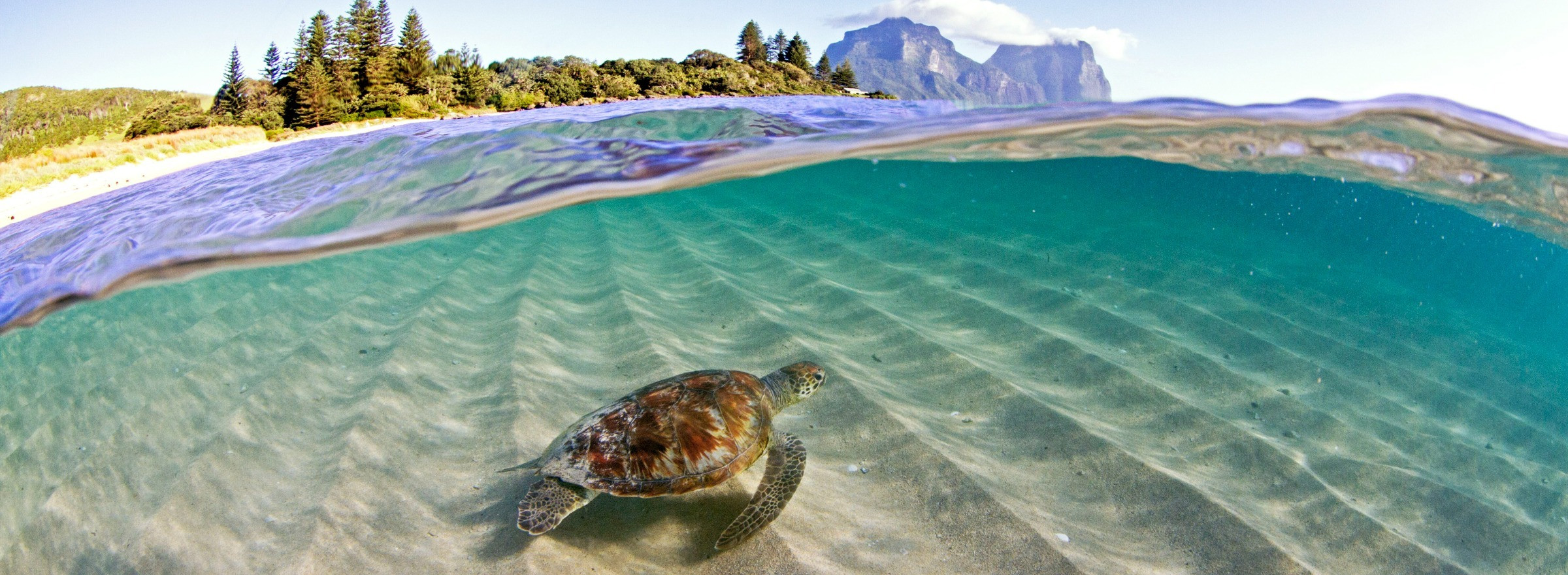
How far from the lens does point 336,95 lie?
25297mm

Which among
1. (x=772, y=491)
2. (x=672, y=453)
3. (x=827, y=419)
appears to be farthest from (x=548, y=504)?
(x=827, y=419)

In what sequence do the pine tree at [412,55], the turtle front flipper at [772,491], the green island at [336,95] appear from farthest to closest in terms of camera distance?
the pine tree at [412,55], the green island at [336,95], the turtle front flipper at [772,491]

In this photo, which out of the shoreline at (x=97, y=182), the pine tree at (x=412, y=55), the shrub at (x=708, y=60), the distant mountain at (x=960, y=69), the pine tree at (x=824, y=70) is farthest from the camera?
the pine tree at (x=824, y=70)

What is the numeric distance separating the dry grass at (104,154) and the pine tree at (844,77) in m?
29.9

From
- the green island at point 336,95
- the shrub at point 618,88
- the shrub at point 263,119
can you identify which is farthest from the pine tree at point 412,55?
the shrub at point 618,88

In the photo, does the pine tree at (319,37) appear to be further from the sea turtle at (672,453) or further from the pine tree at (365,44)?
the sea turtle at (672,453)

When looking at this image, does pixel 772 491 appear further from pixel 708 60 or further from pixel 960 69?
pixel 960 69

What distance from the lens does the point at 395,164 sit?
6730mm

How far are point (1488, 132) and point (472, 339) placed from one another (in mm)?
10700

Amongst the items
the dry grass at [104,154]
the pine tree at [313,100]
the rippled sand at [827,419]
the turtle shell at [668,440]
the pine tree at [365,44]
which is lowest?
the rippled sand at [827,419]

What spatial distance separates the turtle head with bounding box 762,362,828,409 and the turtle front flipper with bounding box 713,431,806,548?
0.42 metres

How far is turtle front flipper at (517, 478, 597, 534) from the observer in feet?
9.89

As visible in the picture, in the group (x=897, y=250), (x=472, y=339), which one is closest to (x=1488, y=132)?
(x=897, y=250)

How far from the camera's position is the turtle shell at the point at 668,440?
10.5 ft
